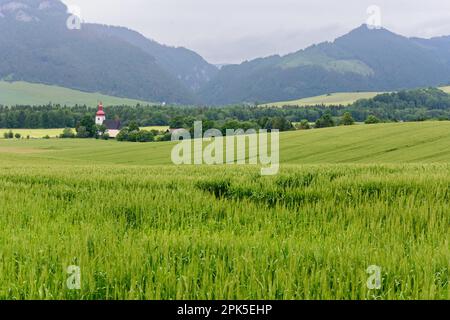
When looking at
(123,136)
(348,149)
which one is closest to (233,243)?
(348,149)

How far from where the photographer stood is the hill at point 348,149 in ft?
203

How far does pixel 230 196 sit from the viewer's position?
995 cm

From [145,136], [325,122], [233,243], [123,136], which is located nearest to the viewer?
[233,243]

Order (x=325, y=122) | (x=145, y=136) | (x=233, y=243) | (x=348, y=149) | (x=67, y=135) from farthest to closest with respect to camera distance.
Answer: (x=67, y=135)
(x=145, y=136)
(x=325, y=122)
(x=348, y=149)
(x=233, y=243)

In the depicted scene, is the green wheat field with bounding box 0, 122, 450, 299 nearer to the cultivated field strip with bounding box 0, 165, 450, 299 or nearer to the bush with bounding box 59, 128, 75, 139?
the cultivated field strip with bounding box 0, 165, 450, 299

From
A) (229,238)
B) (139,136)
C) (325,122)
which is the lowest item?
(139,136)

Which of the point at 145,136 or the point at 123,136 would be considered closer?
the point at 145,136

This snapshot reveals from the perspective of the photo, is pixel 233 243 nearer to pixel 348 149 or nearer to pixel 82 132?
pixel 348 149

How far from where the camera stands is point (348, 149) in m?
70.6

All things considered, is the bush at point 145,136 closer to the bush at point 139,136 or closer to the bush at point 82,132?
the bush at point 139,136

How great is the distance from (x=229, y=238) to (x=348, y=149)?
67.6m

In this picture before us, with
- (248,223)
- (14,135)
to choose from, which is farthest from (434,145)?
(14,135)
